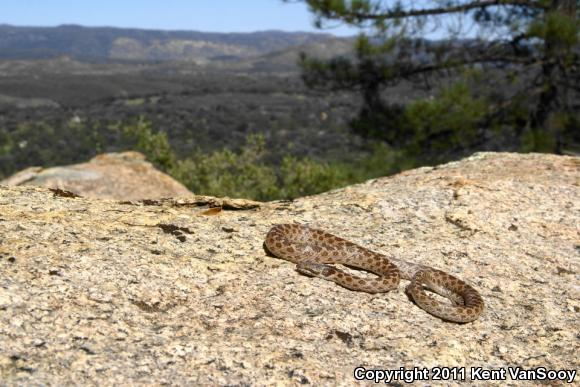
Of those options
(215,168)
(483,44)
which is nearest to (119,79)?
(215,168)

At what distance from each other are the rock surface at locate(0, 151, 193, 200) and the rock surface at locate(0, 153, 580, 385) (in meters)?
4.58

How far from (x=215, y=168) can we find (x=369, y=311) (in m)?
19.3

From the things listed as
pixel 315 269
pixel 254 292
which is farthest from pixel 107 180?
pixel 254 292

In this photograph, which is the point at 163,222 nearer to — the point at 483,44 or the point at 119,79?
the point at 483,44

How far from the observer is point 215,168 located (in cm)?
2289

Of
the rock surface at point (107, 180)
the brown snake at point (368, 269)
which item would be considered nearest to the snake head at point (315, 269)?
the brown snake at point (368, 269)

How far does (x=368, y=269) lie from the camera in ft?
14.8

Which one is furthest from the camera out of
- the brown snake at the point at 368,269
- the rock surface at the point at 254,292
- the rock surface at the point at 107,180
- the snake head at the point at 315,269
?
the rock surface at the point at 107,180

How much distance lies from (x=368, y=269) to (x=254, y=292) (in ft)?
3.27

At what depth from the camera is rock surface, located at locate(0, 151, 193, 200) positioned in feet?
32.1

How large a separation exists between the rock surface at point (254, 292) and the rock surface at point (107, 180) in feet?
15.0

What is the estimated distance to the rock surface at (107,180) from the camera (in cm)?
979

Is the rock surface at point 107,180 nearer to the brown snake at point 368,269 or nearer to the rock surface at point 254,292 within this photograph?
the rock surface at point 254,292

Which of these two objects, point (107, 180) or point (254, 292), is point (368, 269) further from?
point (107, 180)
